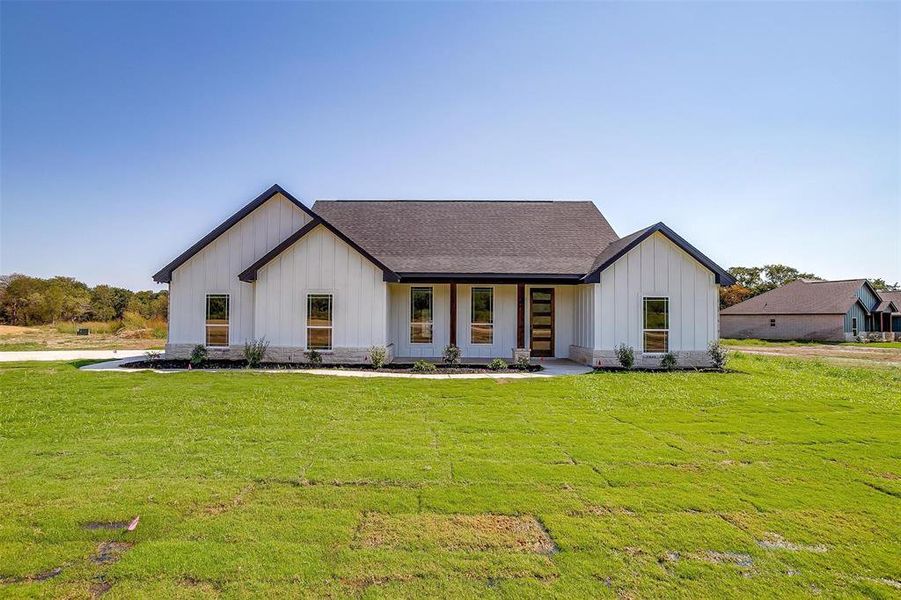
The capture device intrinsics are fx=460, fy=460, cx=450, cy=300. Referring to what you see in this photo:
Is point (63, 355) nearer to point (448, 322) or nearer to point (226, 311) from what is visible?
point (226, 311)

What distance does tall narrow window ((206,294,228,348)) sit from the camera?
16.1 m

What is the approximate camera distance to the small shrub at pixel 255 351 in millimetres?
14930

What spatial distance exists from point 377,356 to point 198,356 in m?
6.03

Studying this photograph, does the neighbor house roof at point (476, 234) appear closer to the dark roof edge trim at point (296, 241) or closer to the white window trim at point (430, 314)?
the white window trim at point (430, 314)

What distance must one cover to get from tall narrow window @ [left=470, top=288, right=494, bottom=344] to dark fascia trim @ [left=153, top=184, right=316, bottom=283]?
6.68 m

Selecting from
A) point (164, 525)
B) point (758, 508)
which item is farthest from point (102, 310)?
point (758, 508)

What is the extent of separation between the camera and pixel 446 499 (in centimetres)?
470

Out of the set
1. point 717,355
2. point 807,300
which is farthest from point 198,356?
point 807,300

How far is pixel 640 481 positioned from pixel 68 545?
552 centimetres

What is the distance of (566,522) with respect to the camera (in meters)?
4.24

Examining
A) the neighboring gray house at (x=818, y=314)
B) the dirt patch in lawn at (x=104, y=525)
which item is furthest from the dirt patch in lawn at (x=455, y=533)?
the neighboring gray house at (x=818, y=314)

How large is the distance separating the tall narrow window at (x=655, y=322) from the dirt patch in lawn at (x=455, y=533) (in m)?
Result: 12.5

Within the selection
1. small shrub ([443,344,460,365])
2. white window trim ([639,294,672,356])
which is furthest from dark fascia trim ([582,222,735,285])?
small shrub ([443,344,460,365])

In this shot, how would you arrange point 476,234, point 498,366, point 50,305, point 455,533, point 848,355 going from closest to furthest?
point 455,533, point 498,366, point 476,234, point 848,355, point 50,305
